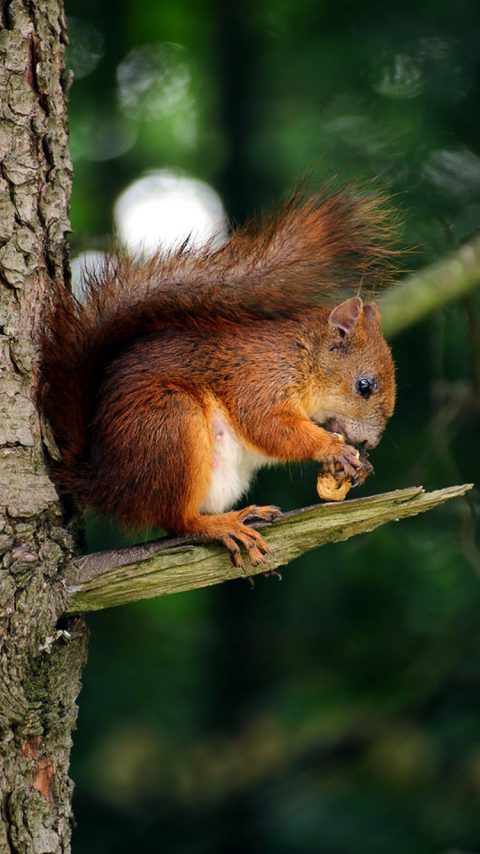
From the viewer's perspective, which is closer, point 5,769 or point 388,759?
point 5,769

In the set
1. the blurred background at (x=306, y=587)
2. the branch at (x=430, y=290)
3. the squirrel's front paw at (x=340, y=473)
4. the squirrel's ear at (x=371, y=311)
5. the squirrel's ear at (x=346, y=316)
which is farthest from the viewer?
the blurred background at (x=306, y=587)

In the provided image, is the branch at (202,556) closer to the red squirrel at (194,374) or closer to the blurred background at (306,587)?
the red squirrel at (194,374)

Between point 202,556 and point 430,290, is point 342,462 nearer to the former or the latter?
point 202,556

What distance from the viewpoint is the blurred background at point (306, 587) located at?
2.91m

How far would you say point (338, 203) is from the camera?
1632 mm

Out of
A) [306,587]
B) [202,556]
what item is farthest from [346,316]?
[306,587]

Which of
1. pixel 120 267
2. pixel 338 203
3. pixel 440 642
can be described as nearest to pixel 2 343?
pixel 120 267

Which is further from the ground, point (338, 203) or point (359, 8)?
point (359, 8)

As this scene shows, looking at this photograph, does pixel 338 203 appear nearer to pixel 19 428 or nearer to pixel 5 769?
pixel 19 428

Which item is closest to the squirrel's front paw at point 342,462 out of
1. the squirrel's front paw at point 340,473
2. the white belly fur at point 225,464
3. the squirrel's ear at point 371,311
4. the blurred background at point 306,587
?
the squirrel's front paw at point 340,473

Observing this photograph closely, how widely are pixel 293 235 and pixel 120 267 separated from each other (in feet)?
0.98

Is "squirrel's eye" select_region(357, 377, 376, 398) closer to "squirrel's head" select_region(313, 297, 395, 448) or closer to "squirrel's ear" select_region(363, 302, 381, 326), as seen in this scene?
"squirrel's head" select_region(313, 297, 395, 448)

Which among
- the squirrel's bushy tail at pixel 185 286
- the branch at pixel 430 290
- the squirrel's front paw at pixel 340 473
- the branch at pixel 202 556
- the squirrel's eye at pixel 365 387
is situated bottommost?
the branch at pixel 202 556

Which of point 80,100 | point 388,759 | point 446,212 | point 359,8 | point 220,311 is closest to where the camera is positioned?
point 220,311
